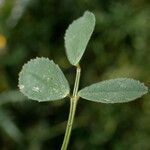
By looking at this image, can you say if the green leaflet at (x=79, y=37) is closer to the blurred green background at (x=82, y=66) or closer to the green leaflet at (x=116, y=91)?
the green leaflet at (x=116, y=91)

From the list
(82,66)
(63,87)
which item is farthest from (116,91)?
(82,66)

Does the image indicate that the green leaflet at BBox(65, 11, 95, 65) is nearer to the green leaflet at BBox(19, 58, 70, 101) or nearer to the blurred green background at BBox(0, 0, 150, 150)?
the green leaflet at BBox(19, 58, 70, 101)

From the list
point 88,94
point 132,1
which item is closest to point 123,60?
point 132,1

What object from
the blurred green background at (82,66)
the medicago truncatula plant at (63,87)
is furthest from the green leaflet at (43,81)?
the blurred green background at (82,66)

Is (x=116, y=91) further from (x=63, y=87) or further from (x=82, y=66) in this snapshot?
(x=82, y=66)

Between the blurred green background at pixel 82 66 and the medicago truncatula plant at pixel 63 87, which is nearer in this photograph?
the medicago truncatula plant at pixel 63 87

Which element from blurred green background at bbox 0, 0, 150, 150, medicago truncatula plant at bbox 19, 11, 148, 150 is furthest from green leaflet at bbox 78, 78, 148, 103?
blurred green background at bbox 0, 0, 150, 150

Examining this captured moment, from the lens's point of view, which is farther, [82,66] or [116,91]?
[82,66]
